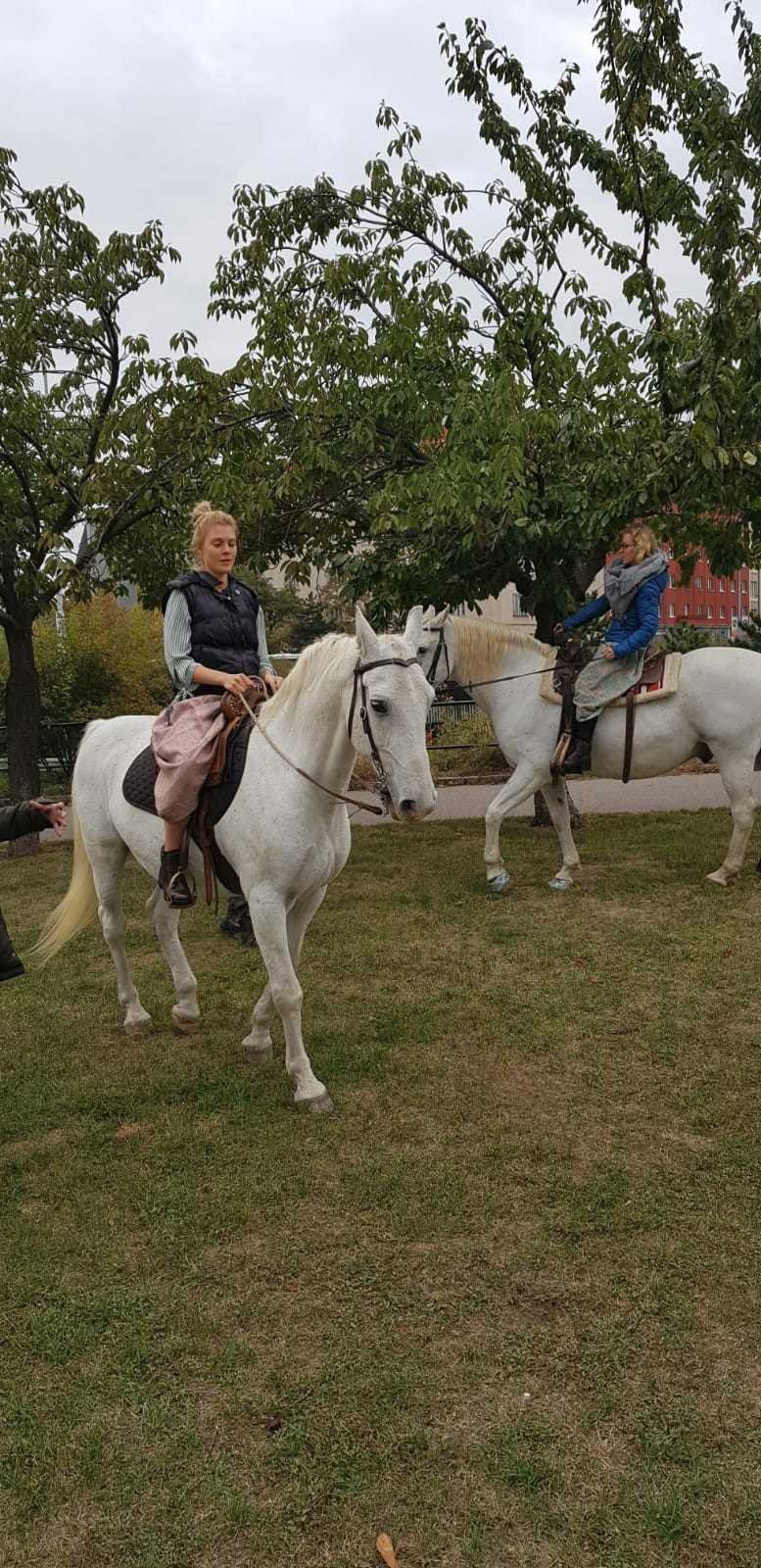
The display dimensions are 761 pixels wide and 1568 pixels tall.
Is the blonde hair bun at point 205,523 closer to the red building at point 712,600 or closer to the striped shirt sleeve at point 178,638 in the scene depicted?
the striped shirt sleeve at point 178,638

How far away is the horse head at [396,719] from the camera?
3.29 meters

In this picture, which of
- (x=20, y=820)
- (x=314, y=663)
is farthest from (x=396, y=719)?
(x=20, y=820)

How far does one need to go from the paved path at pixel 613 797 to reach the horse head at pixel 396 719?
25.5ft

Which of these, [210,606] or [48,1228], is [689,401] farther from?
[48,1228]

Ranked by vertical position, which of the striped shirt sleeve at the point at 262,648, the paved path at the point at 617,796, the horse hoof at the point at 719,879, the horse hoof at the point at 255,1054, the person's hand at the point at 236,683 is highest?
the striped shirt sleeve at the point at 262,648

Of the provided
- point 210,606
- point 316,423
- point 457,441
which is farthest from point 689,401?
point 210,606

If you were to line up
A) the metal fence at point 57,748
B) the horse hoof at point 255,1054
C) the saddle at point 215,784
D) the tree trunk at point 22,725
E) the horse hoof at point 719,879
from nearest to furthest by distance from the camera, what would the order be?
the saddle at point 215,784 → the horse hoof at point 255,1054 → the horse hoof at point 719,879 → the tree trunk at point 22,725 → the metal fence at point 57,748

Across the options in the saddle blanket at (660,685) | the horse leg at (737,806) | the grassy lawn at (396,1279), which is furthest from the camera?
the horse leg at (737,806)

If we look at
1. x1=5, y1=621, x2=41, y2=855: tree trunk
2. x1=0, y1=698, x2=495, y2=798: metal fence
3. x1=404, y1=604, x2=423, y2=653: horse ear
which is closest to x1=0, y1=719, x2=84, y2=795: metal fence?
x1=0, y1=698, x2=495, y2=798: metal fence

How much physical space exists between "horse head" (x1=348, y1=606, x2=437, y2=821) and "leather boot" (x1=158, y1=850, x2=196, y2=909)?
1173 millimetres

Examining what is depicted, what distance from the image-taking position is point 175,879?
416 centimetres

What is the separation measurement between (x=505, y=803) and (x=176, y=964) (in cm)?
351

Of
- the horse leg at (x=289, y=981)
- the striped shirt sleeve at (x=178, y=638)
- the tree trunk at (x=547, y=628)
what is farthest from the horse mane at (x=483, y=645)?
the horse leg at (x=289, y=981)

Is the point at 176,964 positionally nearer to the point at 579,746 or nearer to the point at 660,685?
the point at 579,746
